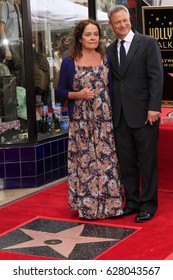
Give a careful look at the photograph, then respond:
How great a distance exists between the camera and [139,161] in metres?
4.54

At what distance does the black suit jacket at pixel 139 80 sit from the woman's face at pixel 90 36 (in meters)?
0.22

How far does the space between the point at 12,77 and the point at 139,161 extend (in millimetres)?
1781

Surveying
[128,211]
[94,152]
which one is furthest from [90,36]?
[128,211]

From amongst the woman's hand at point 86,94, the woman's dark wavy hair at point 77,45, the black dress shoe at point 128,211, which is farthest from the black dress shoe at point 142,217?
the woman's dark wavy hair at point 77,45

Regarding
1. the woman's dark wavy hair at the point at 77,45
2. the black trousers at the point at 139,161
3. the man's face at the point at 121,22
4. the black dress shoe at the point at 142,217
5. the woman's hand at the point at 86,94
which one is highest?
the man's face at the point at 121,22

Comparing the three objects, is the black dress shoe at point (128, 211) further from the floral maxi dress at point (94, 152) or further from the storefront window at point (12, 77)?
the storefront window at point (12, 77)

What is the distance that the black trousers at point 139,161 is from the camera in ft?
14.6

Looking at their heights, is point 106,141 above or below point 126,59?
below

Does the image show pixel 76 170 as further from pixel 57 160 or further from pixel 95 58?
pixel 57 160

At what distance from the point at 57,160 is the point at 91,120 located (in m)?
1.66

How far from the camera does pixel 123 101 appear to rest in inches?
174

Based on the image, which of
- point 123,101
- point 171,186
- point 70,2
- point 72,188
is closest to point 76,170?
point 72,188

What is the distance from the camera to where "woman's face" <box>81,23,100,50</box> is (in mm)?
4387

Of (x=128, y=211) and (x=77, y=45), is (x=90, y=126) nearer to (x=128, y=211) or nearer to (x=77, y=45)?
(x=77, y=45)
